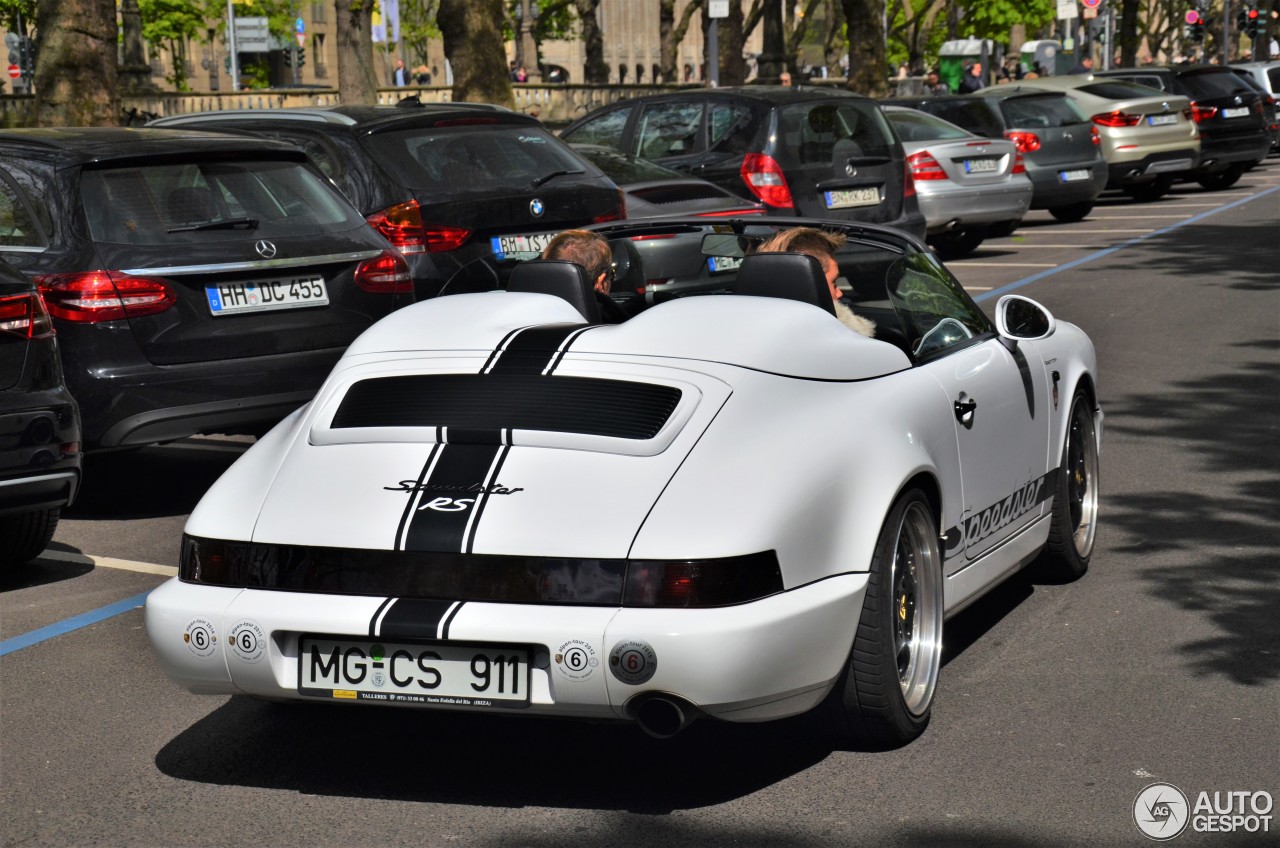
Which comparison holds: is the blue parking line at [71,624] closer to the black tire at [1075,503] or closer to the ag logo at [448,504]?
the ag logo at [448,504]

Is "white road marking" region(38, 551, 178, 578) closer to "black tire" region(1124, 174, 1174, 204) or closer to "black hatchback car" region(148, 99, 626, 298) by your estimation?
"black hatchback car" region(148, 99, 626, 298)

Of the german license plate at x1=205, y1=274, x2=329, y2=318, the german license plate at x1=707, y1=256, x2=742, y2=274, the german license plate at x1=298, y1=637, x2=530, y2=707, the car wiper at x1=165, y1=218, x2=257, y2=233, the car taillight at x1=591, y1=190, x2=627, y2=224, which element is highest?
the car wiper at x1=165, y1=218, x2=257, y2=233

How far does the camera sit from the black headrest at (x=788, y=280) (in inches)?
199

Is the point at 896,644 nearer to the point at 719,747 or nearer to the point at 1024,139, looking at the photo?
the point at 719,747

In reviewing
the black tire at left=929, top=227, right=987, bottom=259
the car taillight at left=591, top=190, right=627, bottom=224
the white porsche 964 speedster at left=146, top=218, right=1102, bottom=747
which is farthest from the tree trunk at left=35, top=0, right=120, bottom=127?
the white porsche 964 speedster at left=146, top=218, right=1102, bottom=747

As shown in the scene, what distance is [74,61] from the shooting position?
51.4 ft

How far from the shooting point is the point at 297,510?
14.1 ft

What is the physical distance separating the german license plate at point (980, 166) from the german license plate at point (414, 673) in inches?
585

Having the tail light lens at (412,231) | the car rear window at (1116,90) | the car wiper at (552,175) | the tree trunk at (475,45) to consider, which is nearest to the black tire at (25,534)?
the tail light lens at (412,231)

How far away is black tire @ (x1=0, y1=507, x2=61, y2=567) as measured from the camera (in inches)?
271

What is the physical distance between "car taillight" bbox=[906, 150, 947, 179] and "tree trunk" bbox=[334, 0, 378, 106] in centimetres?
2188

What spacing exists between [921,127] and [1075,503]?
508 inches

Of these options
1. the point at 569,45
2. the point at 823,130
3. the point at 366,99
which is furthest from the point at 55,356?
the point at 569,45

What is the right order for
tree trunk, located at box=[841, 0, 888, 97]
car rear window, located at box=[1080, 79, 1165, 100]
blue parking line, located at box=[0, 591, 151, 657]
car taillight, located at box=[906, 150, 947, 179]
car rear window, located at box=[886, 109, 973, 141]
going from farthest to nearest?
tree trunk, located at box=[841, 0, 888, 97] < car rear window, located at box=[1080, 79, 1165, 100] < car rear window, located at box=[886, 109, 973, 141] < car taillight, located at box=[906, 150, 947, 179] < blue parking line, located at box=[0, 591, 151, 657]
